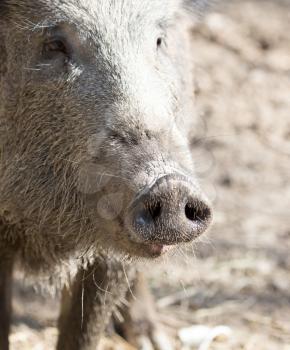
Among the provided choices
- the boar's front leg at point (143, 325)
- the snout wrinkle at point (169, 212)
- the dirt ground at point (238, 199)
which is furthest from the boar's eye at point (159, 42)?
the boar's front leg at point (143, 325)

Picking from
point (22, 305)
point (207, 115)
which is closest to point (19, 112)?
point (22, 305)

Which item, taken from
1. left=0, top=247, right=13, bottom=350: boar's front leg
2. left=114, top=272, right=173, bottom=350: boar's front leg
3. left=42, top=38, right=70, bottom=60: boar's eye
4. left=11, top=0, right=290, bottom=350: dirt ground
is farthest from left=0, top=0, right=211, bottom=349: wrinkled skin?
left=114, top=272, right=173, bottom=350: boar's front leg

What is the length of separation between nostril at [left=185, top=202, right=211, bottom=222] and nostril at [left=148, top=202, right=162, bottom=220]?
0.39 feet

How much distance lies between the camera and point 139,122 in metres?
3.85

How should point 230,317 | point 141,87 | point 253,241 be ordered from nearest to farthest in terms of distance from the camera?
point 141,87
point 230,317
point 253,241

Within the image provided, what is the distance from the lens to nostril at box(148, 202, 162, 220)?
141 inches

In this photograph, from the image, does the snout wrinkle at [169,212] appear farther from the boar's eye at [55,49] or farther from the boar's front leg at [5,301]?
the boar's front leg at [5,301]

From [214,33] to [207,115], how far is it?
1308 millimetres

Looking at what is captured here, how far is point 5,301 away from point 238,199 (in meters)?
2.66

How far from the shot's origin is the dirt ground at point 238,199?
19.4 ft

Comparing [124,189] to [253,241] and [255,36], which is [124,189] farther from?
[255,36]

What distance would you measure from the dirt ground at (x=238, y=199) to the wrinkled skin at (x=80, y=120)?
1.92 feet

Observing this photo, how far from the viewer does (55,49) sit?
4.27 meters

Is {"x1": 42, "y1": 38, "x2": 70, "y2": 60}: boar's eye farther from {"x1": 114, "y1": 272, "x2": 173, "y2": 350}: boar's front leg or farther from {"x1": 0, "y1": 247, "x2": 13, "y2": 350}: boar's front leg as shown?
{"x1": 114, "y1": 272, "x2": 173, "y2": 350}: boar's front leg
